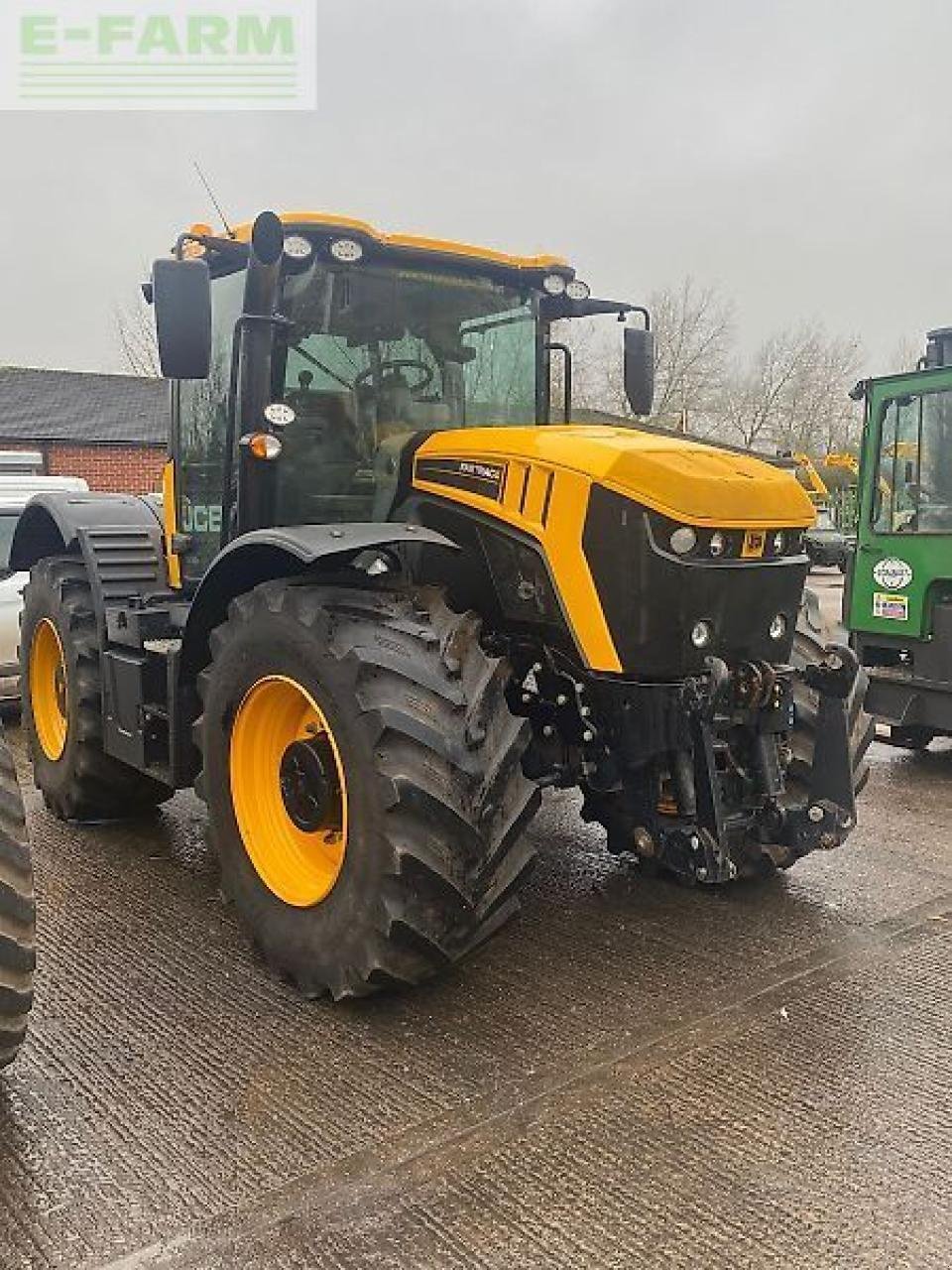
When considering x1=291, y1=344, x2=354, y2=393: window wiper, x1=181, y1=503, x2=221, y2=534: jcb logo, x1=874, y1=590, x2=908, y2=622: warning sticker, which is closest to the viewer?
x1=291, y1=344, x2=354, y2=393: window wiper

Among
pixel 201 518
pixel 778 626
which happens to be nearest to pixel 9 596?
pixel 201 518

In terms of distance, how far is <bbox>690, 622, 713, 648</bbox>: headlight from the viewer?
3576mm

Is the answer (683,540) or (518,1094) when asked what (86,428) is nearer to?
(683,540)

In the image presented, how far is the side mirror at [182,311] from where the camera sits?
3.69 m

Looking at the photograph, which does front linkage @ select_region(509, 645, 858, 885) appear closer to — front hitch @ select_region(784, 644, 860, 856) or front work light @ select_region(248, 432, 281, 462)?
front hitch @ select_region(784, 644, 860, 856)

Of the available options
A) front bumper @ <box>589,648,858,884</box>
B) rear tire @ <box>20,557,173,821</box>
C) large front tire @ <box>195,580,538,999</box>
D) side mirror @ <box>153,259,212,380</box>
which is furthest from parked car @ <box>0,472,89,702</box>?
front bumper @ <box>589,648,858,884</box>

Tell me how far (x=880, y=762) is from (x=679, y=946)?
3.52 metres

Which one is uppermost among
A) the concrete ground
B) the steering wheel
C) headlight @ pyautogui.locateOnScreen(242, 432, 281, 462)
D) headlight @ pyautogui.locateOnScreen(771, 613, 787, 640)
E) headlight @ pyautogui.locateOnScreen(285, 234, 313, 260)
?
headlight @ pyautogui.locateOnScreen(285, 234, 313, 260)

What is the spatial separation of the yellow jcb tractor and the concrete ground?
0.91 ft

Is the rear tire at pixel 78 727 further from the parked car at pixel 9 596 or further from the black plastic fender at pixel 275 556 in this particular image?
the parked car at pixel 9 596

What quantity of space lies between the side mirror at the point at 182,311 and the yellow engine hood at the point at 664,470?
0.92 meters

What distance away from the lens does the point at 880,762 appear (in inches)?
274

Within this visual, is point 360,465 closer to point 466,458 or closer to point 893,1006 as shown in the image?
point 466,458

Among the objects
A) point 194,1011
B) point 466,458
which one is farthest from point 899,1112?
point 466,458
